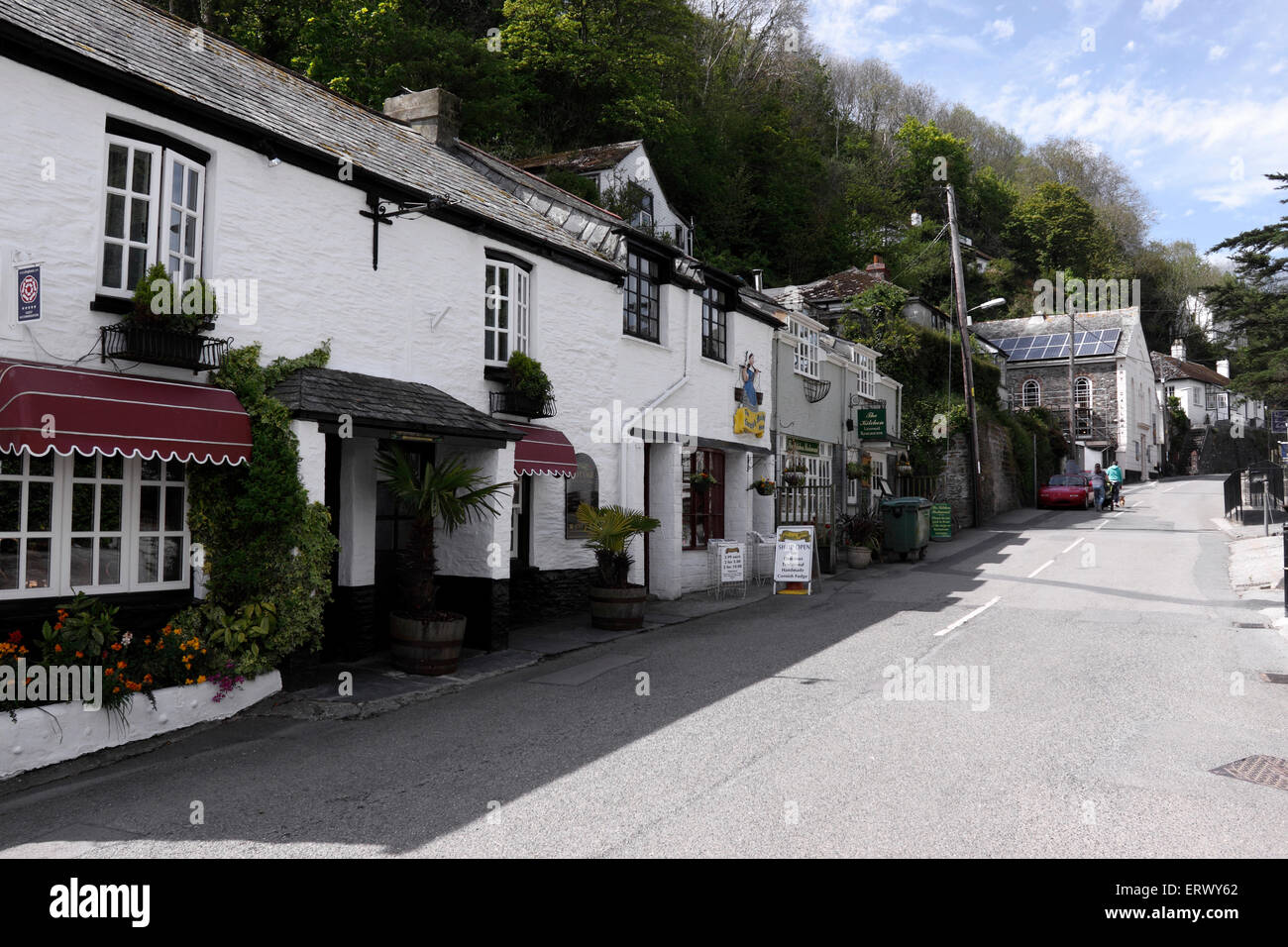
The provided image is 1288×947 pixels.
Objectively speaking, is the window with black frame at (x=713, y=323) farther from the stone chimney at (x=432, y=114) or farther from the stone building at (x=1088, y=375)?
the stone building at (x=1088, y=375)

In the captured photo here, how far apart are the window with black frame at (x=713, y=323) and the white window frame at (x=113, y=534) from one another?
10.8 m

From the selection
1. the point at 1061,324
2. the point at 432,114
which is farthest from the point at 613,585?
Result: the point at 1061,324

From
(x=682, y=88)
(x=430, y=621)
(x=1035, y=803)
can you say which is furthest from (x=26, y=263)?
(x=682, y=88)

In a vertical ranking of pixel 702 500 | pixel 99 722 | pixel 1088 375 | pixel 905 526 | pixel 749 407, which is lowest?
pixel 99 722

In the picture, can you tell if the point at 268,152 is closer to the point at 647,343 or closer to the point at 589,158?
the point at 647,343

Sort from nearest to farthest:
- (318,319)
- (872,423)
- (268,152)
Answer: (268,152) → (318,319) → (872,423)

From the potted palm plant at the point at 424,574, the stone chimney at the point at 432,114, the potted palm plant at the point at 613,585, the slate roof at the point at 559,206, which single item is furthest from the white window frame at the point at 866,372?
the potted palm plant at the point at 424,574

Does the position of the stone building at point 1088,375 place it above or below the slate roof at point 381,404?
above

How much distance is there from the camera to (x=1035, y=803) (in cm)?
541

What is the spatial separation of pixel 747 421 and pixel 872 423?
7.14 m

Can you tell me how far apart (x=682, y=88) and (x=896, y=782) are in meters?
35.2

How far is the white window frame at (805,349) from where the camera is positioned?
68.4 ft

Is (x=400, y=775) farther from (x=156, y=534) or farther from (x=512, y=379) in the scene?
(x=512, y=379)

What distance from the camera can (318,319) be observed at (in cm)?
988
